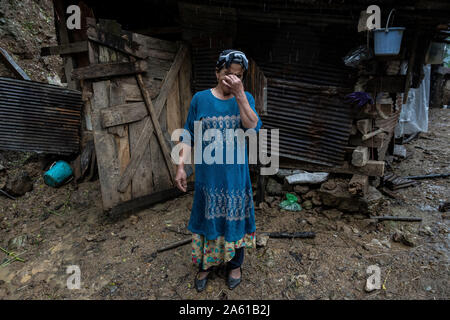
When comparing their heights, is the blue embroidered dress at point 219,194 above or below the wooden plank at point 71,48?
below

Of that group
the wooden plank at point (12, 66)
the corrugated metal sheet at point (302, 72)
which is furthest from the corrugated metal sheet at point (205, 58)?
the wooden plank at point (12, 66)

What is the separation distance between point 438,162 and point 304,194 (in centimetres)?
455

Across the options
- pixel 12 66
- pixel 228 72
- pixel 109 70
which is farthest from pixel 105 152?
pixel 12 66

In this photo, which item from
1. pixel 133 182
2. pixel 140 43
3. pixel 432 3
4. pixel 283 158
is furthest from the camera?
pixel 283 158

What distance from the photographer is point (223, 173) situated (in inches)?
91.7

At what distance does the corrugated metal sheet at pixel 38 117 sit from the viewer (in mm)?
4879

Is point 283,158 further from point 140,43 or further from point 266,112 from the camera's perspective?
point 140,43

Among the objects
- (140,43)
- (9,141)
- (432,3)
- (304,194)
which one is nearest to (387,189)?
(304,194)

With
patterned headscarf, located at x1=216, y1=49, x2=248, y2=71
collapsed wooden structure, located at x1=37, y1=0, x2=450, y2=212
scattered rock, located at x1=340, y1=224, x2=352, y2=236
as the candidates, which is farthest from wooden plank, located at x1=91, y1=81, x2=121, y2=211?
scattered rock, located at x1=340, y1=224, x2=352, y2=236

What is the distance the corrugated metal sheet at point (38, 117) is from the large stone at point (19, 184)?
0.55 m

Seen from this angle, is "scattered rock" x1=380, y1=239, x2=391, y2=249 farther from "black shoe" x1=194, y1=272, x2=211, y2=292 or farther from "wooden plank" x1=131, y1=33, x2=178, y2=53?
"wooden plank" x1=131, y1=33, x2=178, y2=53

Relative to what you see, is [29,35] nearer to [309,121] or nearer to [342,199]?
[309,121]

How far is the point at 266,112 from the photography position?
13.5 feet

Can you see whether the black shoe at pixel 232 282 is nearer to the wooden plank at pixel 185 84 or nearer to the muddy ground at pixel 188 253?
the muddy ground at pixel 188 253
